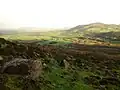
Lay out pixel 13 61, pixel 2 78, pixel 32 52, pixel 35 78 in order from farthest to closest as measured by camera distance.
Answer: pixel 32 52
pixel 13 61
pixel 35 78
pixel 2 78

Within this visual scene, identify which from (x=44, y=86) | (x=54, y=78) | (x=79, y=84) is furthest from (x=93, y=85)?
(x=44, y=86)

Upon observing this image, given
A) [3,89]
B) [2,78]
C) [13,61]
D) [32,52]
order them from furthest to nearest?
[32,52] < [13,61] < [2,78] < [3,89]

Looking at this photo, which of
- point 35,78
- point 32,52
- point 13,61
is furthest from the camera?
point 32,52

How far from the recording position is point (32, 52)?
34.2m

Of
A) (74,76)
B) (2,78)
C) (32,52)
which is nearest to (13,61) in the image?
(2,78)

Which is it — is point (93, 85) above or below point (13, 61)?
below

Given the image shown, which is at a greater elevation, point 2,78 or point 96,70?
point 2,78

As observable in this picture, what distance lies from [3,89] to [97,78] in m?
12.8

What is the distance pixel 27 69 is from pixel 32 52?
34.7ft

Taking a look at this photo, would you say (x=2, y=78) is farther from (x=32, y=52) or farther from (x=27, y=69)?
(x=32, y=52)

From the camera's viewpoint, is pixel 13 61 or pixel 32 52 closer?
pixel 13 61

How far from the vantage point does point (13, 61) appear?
81.2ft

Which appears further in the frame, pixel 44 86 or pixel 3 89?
pixel 44 86

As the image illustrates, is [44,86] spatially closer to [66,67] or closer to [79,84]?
[79,84]
